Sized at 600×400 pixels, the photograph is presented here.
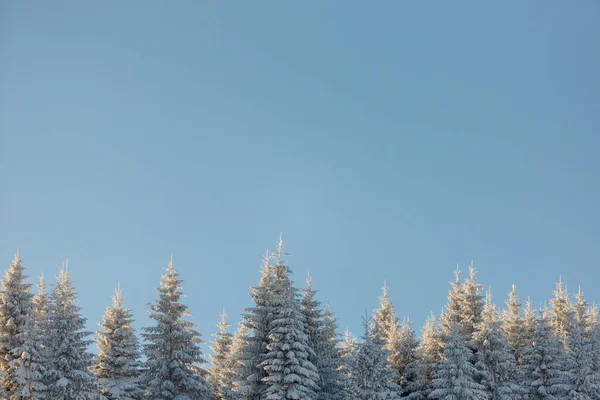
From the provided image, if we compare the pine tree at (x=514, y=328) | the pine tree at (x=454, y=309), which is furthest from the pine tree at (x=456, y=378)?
the pine tree at (x=514, y=328)

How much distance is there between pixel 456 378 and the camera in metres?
52.7

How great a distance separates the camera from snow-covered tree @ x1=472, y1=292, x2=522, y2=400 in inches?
2266

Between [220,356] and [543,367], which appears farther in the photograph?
[220,356]

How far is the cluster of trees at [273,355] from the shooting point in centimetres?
4788

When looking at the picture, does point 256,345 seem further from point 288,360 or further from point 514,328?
point 514,328

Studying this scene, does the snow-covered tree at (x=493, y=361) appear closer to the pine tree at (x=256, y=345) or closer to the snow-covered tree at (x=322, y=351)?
the snow-covered tree at (x=322, y=351)

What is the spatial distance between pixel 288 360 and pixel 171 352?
1007 centimetres

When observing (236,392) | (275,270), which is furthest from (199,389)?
(275,270)

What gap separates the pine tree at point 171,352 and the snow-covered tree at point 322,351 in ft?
33.8

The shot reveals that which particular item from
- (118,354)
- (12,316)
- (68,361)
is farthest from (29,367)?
(118,354)

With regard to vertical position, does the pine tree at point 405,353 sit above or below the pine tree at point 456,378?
above

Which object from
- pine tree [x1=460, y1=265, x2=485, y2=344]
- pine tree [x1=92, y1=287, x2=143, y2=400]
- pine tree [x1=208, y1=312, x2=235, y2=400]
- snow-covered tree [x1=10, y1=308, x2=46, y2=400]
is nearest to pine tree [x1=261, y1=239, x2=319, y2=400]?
pine tree [x1=92, y1=287, x2=143, y2=400]

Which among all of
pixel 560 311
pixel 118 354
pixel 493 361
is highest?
pixel 560 311

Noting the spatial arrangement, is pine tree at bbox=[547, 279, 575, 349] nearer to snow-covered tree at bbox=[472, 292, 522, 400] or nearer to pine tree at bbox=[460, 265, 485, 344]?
pine tree at bbox=[460, 265, 485, 344]
